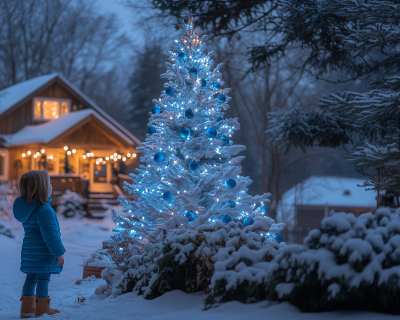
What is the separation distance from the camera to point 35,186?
5125 mm

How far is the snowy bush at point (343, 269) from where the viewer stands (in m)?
3.28

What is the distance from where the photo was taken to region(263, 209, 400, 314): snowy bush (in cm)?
328

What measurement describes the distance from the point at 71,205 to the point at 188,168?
545 inches

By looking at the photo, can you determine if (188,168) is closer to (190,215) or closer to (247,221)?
(190,215)

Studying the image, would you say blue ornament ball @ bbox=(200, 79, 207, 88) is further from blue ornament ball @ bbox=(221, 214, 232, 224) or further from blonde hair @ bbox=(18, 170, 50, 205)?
blonde hair @ bbox=(18, 170, 50, 205)

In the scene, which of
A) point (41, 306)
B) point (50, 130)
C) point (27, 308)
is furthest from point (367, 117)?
point (50, 130)

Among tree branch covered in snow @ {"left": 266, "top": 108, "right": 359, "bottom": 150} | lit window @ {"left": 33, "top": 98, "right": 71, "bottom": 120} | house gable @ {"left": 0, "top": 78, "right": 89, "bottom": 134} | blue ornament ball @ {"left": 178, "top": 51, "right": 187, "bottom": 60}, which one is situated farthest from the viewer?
lit window @ {"left": 33, "top": 98, "right": 71, "bottom": 120}

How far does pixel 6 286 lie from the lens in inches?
298

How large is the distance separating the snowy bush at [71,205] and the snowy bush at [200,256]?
1502 centimetres

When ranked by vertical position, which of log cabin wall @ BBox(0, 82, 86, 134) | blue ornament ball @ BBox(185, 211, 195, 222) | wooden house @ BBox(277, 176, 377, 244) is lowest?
wooden house @ BBox(277, 176, 377, 244)

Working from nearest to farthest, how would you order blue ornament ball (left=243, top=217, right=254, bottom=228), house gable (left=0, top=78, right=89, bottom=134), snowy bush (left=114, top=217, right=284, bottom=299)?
snowy bush (left=114, top=217, right=284, bottom=299), blue ornament ball (left=243, top=217, right=254, bottom=228), house gable (left=0, top=78, right=89, bottom=134)

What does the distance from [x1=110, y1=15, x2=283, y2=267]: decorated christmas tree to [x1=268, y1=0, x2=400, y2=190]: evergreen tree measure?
6.34ft

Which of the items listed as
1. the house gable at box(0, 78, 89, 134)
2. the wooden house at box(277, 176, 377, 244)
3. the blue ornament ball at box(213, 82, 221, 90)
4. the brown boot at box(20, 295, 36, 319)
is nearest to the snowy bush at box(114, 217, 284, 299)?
the brown boot at box(20, 295, 36, 319)

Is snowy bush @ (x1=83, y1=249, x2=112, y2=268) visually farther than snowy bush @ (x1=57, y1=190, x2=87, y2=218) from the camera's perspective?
No
